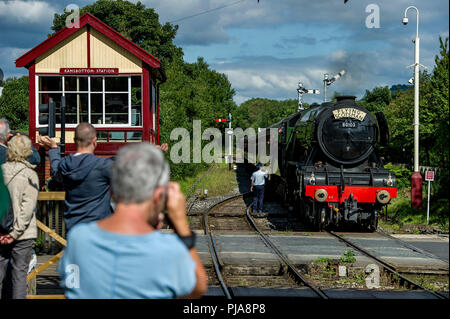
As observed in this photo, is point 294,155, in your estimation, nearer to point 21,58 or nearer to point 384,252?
point 384,252

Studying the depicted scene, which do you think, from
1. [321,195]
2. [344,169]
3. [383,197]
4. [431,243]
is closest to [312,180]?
[321,195]

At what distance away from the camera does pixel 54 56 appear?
16266 mm

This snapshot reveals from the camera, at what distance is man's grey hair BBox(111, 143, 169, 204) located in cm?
246

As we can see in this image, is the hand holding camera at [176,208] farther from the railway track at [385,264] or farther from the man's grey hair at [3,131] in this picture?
the railway track at [385,264]

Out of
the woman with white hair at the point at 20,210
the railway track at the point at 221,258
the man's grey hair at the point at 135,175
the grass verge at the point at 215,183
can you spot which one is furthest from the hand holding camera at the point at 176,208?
the grass verge at the point at 215,183

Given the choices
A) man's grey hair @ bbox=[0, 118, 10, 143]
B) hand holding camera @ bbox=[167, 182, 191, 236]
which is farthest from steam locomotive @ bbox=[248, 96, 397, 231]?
hand holding camera @ bbox=[167, 182, 191, 236]

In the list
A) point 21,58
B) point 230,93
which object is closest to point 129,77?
point 21,58

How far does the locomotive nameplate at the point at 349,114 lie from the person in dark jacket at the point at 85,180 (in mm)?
10072

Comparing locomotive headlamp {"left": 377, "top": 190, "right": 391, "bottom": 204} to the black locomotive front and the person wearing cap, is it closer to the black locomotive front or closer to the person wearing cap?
the black locomotive front

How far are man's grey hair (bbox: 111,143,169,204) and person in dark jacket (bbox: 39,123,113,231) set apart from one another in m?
2.17

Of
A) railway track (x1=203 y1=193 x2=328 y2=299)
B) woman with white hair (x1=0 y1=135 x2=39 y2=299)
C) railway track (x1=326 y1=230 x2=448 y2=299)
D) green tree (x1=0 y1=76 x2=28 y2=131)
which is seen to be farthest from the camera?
green tree (x1=0 y1=76 x2=28 y2=131)

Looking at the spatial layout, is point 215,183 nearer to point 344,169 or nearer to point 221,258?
point 344,169

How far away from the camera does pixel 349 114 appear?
14.0m
